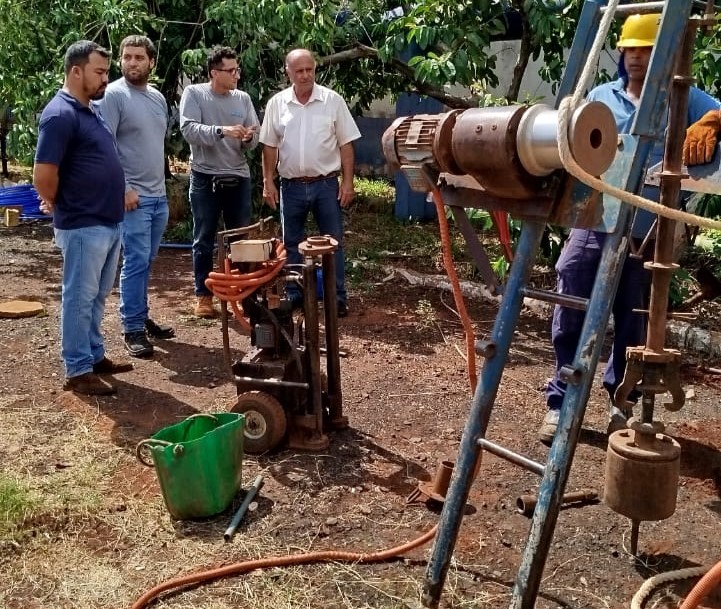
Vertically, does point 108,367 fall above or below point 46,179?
below

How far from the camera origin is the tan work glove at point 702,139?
251 centimetres

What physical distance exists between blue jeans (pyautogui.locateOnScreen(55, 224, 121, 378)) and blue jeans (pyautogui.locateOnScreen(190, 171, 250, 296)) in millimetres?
1444

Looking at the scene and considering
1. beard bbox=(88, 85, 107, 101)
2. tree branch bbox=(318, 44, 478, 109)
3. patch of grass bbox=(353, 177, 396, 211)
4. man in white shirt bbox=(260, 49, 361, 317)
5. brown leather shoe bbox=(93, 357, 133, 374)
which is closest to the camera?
beard bbox=(88, 85, 107, 101)

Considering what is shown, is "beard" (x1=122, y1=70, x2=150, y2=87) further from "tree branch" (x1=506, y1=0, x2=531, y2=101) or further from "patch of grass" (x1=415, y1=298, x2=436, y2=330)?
"tree branch" (x1=506, y1=0, x2=531, y2=101)

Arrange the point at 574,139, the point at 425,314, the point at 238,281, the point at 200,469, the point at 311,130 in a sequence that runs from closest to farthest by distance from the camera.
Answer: the point at 574,139 < the point at 200,469 < the point at 238,281 < the point at 311,130 < the point at 425,314

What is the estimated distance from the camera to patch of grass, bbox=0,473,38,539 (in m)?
3.34

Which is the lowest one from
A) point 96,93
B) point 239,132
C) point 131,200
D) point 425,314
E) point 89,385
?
→ point 425,314

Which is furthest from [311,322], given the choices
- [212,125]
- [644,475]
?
[212,125]

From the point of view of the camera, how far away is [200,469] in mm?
3312

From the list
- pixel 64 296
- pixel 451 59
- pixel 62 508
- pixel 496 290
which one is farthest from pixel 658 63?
pixel 451 59

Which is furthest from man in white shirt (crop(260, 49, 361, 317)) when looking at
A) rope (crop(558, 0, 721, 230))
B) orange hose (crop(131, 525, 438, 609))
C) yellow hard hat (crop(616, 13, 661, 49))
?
rope (crop(558, 0, 721, 230))

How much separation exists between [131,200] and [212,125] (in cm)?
124

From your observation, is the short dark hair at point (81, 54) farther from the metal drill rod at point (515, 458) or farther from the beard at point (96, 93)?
the metal drill rod at point (515, 458)

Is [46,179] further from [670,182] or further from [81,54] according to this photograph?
[670,182]
